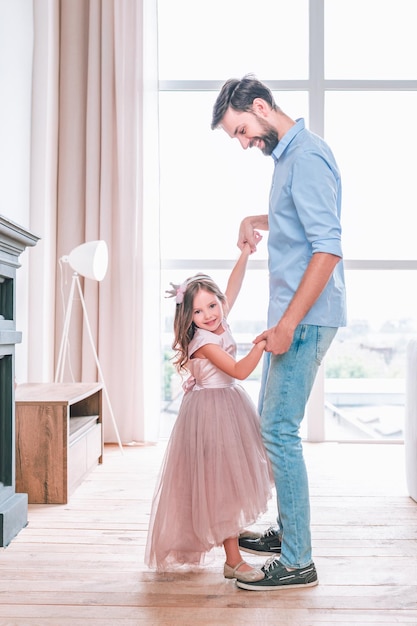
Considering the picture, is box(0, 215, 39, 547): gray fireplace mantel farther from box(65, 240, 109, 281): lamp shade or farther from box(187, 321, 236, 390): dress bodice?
box(65, 240, 109, 281): lamp shade

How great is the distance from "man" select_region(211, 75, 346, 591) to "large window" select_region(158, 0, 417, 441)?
2.51m

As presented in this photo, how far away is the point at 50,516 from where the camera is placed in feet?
8.43

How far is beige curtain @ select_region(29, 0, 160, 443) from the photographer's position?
13.7 feet

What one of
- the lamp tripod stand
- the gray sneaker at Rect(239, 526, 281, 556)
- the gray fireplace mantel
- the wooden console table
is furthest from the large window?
the gray sneaker at Rect(239, 526, 281, 556)

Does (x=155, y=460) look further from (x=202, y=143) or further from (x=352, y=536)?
(x=202, y=143)

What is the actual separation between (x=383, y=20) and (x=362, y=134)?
0.78 metres

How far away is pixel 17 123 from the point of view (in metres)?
Result: 3.69

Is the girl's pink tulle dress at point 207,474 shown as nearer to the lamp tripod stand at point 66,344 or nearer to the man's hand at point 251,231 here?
the man's hand at point 251,231

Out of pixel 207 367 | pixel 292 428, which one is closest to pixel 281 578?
pixel 292 428

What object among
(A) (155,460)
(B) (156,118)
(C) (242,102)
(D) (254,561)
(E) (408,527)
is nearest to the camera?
(C) (242,102)

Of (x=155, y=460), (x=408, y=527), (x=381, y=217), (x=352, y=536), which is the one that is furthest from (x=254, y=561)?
→ (x=381, y=217)

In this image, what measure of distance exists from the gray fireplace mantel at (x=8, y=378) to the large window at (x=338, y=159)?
205 centimetres

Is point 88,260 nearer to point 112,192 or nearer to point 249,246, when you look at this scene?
point 112,192

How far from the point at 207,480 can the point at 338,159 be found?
309 cm
